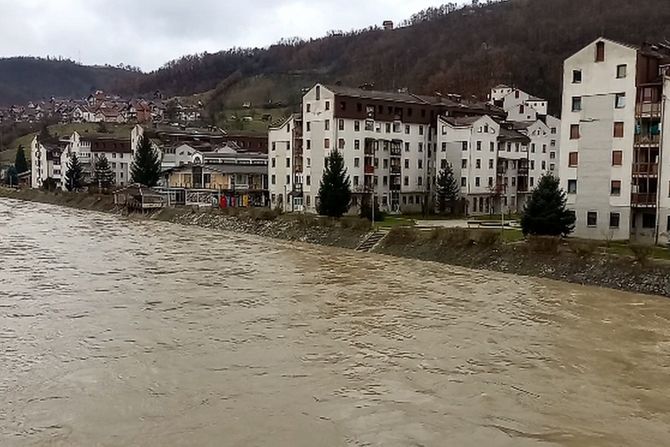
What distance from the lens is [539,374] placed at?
651 inches

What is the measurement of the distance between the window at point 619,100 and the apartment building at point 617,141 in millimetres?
51

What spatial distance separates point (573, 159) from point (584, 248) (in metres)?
9.91

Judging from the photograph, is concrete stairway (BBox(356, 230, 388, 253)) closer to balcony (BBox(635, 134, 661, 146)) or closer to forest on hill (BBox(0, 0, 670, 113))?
balcony (BBox(635, 134, 661, 146))

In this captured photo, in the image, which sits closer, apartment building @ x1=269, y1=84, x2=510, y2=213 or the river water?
the river water

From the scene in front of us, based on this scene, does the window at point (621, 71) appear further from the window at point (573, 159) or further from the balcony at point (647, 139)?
the window at point (573, 159)

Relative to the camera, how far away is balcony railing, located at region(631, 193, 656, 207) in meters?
36.5

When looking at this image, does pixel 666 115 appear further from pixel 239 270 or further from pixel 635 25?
pixel 635 25

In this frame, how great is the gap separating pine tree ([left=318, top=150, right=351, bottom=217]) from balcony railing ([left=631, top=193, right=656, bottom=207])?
62.4ft

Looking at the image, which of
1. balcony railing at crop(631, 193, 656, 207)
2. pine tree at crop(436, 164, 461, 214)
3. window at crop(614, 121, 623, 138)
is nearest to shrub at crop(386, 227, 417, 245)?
balcony railing at crop(631, 193, 656, 207)

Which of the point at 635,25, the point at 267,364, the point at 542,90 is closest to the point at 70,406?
the point at 267,364

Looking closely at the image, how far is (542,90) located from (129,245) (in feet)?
305

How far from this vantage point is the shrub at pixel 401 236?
39.2m

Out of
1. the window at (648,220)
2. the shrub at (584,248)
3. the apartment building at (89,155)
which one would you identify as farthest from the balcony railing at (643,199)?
the apartment building at (89,155)

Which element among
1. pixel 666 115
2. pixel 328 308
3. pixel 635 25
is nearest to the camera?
pixel 328 308
